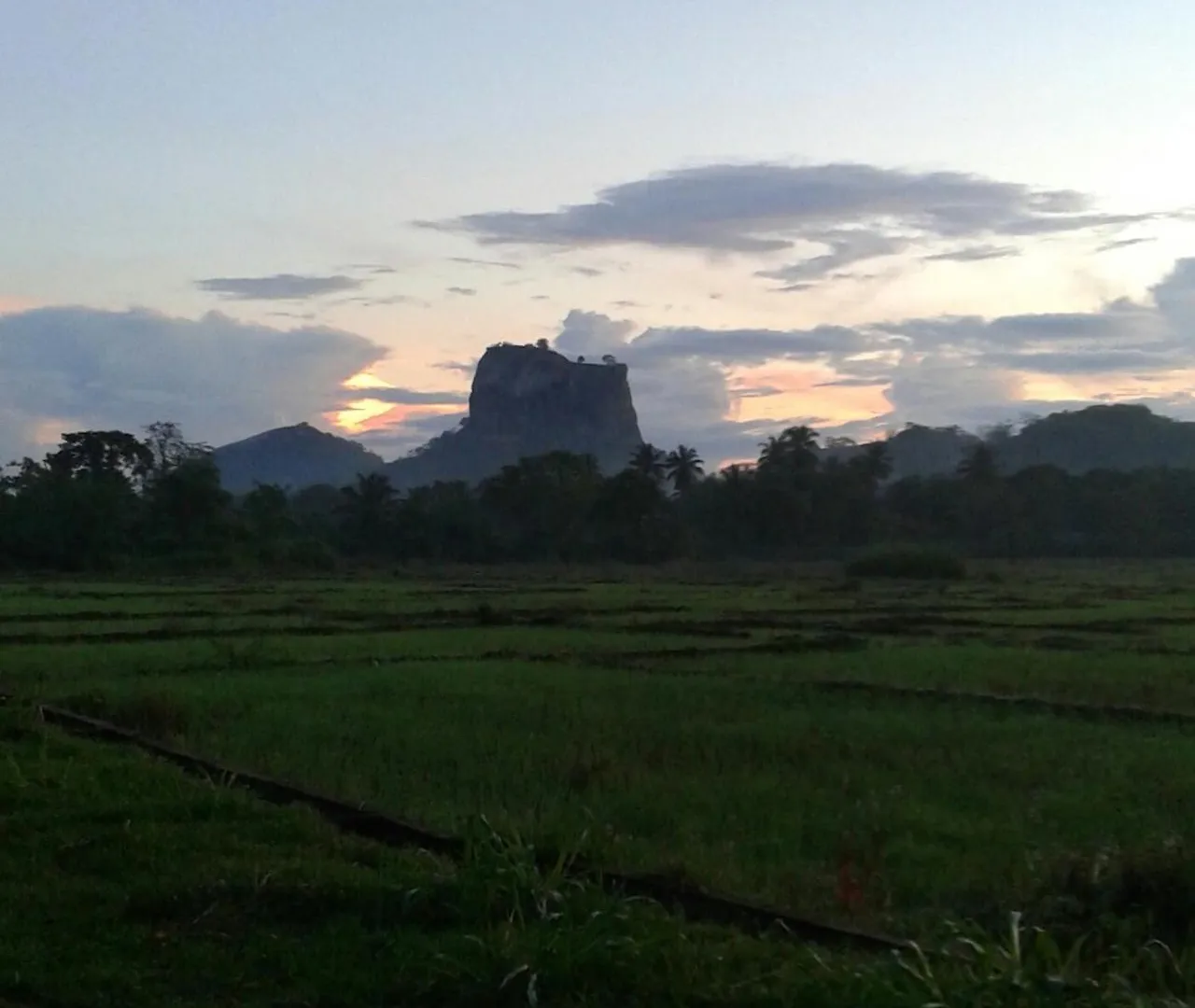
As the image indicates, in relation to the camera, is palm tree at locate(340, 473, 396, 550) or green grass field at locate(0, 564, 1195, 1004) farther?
palm tree at locate(340, 473, 396, 550)

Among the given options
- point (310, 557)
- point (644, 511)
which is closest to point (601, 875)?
point (310, 557)

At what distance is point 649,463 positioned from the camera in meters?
69.4

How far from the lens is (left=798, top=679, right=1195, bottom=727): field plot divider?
12734 mm

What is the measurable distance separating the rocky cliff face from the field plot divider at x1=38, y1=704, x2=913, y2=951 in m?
127

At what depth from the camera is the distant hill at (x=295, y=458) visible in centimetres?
17350

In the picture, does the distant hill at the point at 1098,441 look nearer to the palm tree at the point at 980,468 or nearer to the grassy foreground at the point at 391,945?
the palm tree at the point at 980,468

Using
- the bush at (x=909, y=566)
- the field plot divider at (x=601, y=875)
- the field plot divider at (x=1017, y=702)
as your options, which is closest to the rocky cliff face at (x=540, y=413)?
the bush at (x=909, y=566)

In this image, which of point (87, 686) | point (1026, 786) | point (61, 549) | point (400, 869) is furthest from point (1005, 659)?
point (61, 549)

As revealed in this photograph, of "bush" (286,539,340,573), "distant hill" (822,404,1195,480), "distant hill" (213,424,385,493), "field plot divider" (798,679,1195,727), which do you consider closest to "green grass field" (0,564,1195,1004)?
"field plot divider" (798,679,1195,727)

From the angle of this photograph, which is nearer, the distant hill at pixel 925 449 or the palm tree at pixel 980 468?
the palm tree at pixel 980 468

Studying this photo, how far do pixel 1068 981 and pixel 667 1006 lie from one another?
1.22m

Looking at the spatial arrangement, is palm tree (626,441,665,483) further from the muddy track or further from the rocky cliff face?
the rocky cliff face

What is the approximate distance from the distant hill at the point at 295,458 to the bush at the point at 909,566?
12443 cm

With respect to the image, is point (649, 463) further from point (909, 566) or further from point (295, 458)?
point (295, 458)
